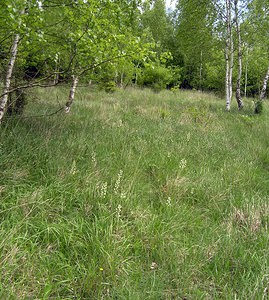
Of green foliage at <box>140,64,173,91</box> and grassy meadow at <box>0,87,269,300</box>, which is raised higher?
green foliage at <box>140,64,173,91</box>

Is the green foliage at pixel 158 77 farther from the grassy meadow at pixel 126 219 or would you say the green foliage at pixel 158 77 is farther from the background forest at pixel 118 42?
the grassy meadow at pixel 126 219

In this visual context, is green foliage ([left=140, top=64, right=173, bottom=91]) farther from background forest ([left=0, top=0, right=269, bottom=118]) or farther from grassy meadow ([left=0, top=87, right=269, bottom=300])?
grassy meadow ([left=0, top=87, right=269, bottom=300])

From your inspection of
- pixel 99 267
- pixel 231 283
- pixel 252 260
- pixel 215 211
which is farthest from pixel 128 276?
pixel 215 211

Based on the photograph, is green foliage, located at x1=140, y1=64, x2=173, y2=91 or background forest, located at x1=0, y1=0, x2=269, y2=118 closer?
background forest, located at x1=0, y1=0, x2=269, y2=118

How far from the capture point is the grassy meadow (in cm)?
162

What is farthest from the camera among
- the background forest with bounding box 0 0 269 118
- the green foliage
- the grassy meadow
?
the green foliage

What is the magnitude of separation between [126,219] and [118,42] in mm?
2722

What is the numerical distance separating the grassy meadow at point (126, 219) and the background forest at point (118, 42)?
117 cm

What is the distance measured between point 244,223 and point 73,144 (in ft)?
9.10

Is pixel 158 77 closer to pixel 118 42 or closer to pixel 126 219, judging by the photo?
pixel 118 42

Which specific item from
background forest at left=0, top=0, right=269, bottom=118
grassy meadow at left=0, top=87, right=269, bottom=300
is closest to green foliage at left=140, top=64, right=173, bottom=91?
background forest at left=0, top=0, right=269, bottom=118

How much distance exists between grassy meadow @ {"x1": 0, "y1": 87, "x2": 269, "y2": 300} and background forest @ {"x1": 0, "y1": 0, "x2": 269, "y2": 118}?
117cm

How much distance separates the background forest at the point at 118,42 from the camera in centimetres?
286

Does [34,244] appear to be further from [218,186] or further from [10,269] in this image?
[218,186]
